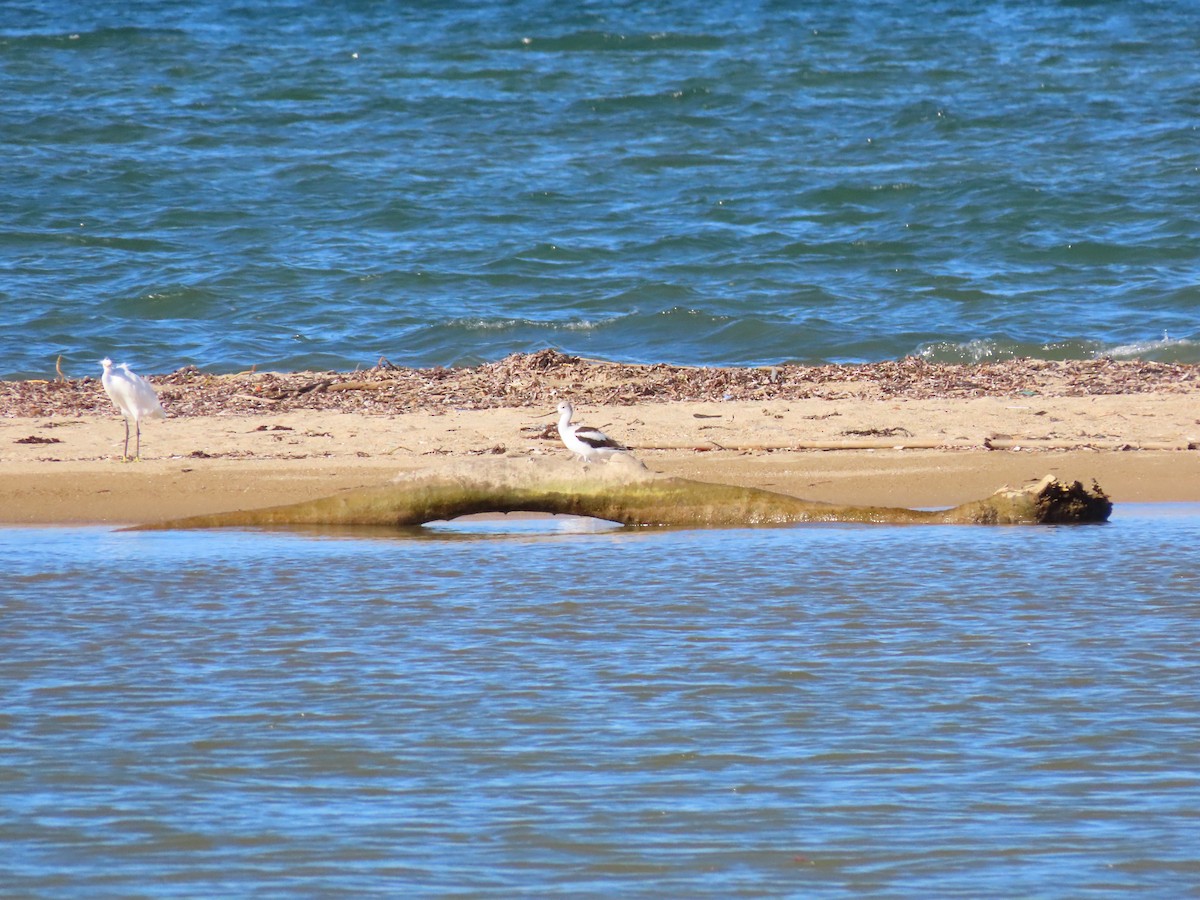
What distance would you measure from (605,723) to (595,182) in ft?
61.9

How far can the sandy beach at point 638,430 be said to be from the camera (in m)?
9.69

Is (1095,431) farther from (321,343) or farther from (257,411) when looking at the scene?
(321,343)

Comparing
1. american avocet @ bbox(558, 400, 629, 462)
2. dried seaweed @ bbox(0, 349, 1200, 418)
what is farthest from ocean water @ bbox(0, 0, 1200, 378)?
american avocet @ bbox(558, 400, 629, 462)

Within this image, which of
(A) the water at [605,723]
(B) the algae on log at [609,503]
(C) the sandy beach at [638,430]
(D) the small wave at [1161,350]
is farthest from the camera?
(D) the small wave at [1161,350]

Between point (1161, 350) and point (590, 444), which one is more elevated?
point (1161, 350)

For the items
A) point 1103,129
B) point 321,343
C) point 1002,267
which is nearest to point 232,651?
point 321,343

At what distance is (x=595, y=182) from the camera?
2317cm

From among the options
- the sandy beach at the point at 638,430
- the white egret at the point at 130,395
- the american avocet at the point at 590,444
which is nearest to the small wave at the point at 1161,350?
the sandy beach at the point at 638,430

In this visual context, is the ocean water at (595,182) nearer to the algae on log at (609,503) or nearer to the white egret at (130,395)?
the white egret at (130,395)

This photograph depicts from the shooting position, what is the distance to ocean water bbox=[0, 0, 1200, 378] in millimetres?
16766

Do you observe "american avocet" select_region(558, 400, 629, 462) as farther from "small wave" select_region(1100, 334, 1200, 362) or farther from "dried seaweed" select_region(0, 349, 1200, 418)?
"small wave" select_region(1100, 334, 1200, 362)

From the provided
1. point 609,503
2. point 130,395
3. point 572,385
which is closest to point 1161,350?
point 572,385

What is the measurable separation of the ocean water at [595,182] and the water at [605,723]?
27.8 feet

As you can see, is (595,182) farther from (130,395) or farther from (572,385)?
(130,395)
